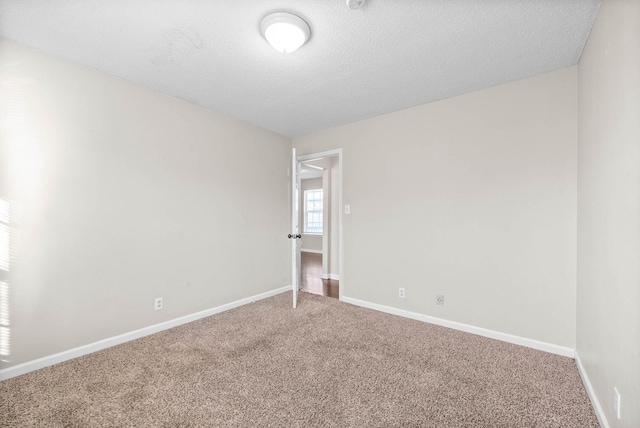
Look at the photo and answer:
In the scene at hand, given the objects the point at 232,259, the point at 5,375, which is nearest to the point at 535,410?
the point at 232,259

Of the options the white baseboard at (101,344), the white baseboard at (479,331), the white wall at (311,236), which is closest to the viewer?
the white baseboard at (101,344)

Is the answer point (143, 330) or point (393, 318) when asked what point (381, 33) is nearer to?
point (393, 318)

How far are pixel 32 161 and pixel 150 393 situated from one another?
202 centimetres

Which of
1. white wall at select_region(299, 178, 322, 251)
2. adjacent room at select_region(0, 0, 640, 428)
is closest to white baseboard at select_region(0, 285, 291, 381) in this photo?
adjacent room at select_region(0, 0, 640, 428)

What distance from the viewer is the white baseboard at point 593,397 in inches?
60.5

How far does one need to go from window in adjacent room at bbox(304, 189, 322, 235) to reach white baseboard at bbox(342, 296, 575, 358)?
5.32 m

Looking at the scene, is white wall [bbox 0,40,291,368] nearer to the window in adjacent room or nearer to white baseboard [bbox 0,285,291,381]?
white baseboard [bbox 0,285,291,381]

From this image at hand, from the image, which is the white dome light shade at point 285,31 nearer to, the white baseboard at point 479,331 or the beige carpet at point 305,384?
the beige carpet at point 305,384

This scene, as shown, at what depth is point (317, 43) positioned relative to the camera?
6.79ft

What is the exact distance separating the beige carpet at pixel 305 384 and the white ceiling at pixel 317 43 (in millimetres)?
2524

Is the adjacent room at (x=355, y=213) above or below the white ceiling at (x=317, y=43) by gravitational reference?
below

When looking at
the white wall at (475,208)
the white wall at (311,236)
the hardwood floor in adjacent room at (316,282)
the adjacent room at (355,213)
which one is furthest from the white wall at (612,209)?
the white wall at (311,236)

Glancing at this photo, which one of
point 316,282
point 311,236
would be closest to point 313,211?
point 311,236

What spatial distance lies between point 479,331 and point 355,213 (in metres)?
1.95
